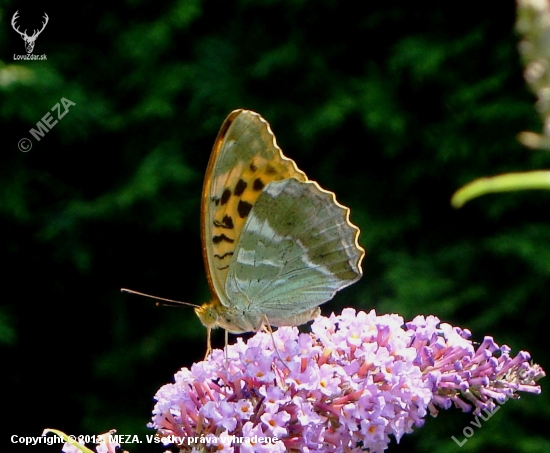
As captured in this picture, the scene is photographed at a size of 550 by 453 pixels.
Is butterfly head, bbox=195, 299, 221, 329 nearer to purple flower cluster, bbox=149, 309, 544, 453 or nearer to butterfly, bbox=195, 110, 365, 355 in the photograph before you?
butterfly, bbox=195, 110, 365, 355

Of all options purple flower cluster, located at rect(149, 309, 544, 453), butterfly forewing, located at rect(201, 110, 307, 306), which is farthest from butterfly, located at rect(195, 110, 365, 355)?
purple flower cluster, located at rect(149, 309, 544, 453)

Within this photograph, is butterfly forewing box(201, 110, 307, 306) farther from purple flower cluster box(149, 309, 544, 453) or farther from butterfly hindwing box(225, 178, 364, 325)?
purple flower cluster box(149, 309, 544, 453)

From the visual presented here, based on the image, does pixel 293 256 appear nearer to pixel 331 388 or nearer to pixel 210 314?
pixel 210 314

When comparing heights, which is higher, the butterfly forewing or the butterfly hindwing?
the butterfly forewing

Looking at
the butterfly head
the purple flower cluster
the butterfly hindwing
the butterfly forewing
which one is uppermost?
the butterfly forewing

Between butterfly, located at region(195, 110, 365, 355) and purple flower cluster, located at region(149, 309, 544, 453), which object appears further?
butterfly, located at region(195, 110, 365, 355)

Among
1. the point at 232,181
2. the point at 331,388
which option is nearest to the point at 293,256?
the point at 232,181

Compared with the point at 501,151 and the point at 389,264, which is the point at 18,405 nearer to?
the point at 389,264
